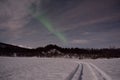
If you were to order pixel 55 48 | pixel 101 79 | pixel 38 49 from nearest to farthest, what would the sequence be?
pixel 101 79
pixel 38 49
pixel 55 48

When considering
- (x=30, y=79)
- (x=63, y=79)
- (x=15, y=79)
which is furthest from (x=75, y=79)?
(x=15, y=79)

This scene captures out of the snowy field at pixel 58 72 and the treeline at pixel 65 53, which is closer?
the snowy field at pixel 58 72

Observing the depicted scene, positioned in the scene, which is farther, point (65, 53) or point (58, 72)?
point (65, 53)

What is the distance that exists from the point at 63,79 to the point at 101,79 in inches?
102

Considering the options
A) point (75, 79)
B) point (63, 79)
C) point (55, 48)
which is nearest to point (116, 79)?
point (75, 79)

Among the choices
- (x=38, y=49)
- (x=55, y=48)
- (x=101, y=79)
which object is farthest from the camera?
(x=55, y=48)

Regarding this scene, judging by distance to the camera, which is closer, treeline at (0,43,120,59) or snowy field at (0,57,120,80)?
snowy field at (0,57,120,80)

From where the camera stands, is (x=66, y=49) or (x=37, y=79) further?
(x=66, y=49)

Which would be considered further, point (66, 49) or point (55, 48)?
point (55, 48)

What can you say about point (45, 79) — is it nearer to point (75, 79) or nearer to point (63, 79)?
point (63, 79)

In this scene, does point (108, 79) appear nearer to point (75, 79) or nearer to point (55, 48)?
point (75, 79)

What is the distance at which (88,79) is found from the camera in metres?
9.88

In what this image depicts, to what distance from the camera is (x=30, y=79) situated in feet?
32.4

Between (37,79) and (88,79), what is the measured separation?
3505mm
